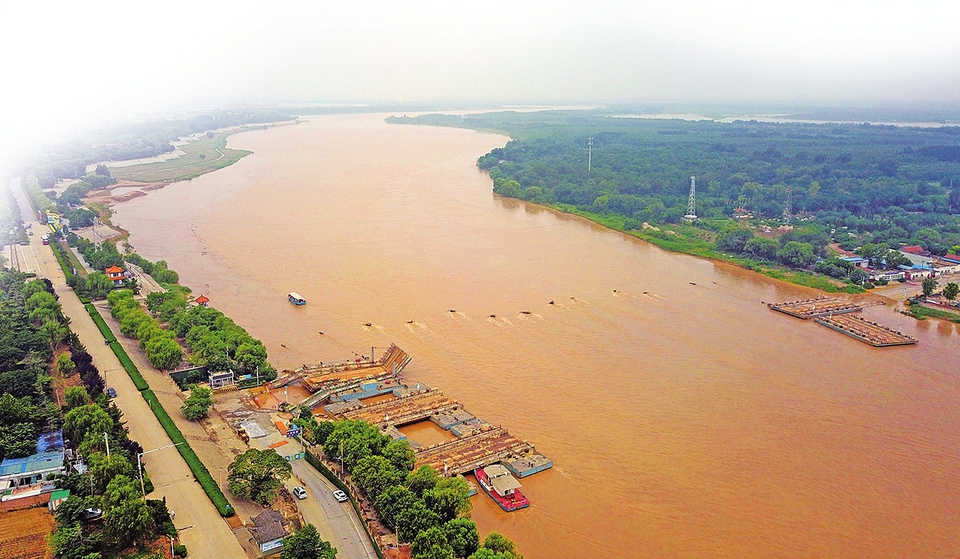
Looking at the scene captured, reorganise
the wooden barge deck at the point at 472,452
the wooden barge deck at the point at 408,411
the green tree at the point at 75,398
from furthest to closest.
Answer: the green tree at the point at 75,398
the wooden barge deck at the point at 408,411
the wooden barge deck at the point at 472,452

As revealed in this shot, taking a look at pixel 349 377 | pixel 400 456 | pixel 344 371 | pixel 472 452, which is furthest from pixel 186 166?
pixel 400 456

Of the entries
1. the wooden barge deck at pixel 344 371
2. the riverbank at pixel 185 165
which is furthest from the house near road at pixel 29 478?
the riverbank at pixel 185 165

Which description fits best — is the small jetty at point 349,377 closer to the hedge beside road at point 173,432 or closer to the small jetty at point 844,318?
the hedge beside road at point 173,432

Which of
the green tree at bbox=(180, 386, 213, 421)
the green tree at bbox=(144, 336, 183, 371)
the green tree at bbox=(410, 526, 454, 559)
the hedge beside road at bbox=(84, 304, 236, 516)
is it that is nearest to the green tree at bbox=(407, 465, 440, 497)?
the green tree at bbox=(410, 526, 454, 559)

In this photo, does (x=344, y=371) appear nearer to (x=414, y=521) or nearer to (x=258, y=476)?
(x=258, y=476)

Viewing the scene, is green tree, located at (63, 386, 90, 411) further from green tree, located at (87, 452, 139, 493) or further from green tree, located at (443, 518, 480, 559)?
green tree, located at (443, 518, 480, 559)

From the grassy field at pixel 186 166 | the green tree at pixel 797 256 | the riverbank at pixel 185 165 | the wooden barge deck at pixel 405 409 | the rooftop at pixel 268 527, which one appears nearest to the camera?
the rooftop at pixel 268 527
